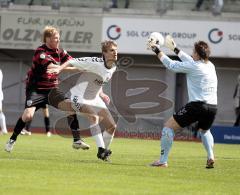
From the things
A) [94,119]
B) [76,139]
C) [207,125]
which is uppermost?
[207,125]

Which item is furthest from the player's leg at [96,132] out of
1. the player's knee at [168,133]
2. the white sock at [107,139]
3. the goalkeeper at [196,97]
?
the player's knee at [168,133]

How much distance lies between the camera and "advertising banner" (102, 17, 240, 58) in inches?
1175

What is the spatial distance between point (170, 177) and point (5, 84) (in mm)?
21790

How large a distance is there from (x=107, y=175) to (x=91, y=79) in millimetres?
3465

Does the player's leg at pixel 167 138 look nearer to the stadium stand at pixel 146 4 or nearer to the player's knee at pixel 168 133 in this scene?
the player's knee at pixel 168 133

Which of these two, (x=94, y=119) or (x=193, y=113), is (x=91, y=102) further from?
(x=193, y=113)

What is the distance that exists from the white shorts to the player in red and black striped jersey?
2.12ft

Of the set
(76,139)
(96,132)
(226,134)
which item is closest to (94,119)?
(96,132)

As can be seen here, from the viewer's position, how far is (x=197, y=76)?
43.2 ft

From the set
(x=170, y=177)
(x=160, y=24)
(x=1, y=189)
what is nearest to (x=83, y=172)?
(x=170, y=177)

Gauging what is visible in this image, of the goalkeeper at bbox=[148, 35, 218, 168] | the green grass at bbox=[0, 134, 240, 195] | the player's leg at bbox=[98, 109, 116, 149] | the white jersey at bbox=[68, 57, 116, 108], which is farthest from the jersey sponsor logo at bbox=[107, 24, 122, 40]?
the goalkeeper at bbox=[148, 35, 218, 168]

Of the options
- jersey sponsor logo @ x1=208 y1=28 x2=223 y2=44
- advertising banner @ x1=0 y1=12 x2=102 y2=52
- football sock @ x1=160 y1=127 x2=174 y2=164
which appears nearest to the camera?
football sock @ x1=160 y1=127 x2=174 y2=164

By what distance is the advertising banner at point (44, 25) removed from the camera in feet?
99.9

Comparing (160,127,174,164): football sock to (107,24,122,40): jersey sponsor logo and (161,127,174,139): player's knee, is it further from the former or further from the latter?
(107,24,122,40): jersey sponsor logo
